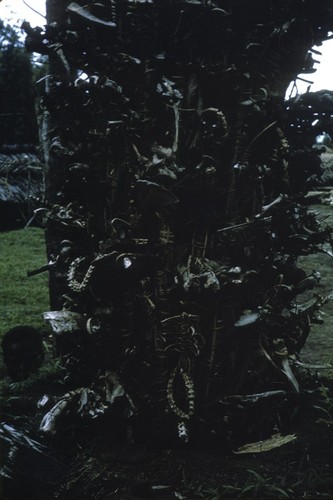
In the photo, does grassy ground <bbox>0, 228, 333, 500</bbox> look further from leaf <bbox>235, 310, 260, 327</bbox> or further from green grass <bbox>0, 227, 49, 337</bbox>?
green grass <bbox>0, 227, 49, 337</bbox>

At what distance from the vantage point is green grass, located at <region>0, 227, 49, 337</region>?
5.85 metres

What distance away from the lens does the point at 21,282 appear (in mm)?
6547

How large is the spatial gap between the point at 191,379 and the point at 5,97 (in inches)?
182

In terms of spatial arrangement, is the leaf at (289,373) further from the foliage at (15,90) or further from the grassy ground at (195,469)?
the foliage at (15,90)

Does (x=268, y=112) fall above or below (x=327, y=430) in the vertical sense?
above

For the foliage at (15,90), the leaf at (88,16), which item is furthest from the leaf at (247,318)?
the foliage at (15,90)

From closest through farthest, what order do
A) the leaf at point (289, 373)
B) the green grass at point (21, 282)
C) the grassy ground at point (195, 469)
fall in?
the grassy ground at point (195, 469)
the leaf at point (289, 373)
the green grass at point (21, 282)

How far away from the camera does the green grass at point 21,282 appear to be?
5.85 m

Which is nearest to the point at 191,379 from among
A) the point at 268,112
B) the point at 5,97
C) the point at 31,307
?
the point at 268,112

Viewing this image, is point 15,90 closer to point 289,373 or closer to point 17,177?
point 17,177

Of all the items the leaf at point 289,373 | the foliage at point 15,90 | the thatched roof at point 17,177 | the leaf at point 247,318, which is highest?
the foliage at point 15,90

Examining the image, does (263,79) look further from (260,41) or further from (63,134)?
(63,134)

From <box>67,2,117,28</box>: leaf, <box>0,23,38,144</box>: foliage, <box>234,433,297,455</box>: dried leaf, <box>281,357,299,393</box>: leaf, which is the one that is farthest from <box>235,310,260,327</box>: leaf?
<box>0,23,38,144</box>: foliage

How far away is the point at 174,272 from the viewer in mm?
3229
